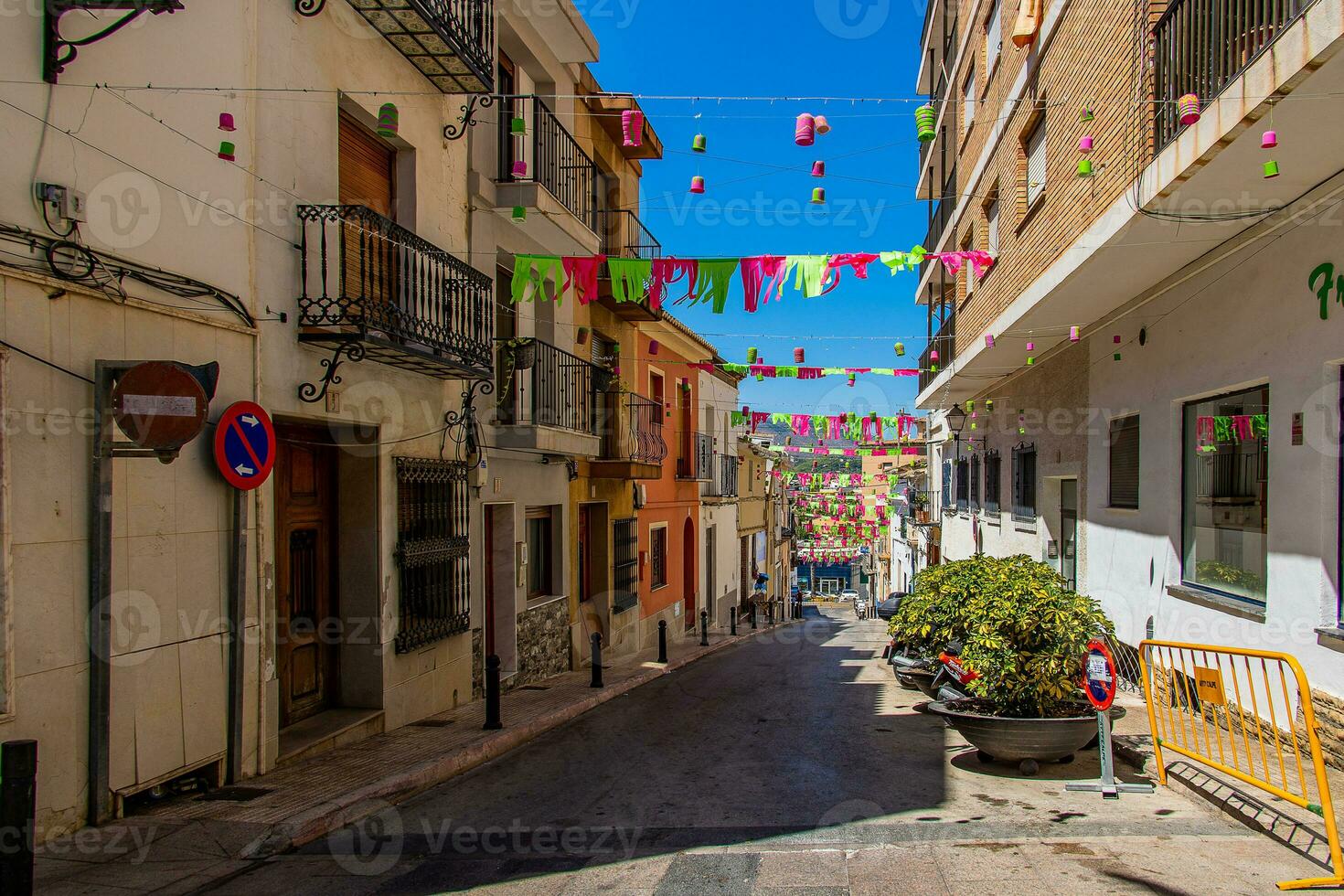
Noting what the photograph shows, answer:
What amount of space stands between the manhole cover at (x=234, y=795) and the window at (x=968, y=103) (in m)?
14.3

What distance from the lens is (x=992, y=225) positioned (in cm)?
1435

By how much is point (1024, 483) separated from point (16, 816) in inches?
575

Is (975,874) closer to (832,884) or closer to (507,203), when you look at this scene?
(832,884)

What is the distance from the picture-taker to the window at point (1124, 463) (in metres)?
10.4

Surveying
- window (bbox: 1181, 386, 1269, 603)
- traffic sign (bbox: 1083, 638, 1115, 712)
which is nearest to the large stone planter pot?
traffic sign (bbox: 1083, 638, 1115, 712)

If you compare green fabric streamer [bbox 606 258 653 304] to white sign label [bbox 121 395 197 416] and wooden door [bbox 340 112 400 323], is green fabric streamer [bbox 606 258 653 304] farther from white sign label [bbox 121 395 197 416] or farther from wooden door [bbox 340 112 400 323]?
white sign label [bbox 121 395 197 416]

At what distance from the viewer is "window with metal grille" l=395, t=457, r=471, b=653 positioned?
351 inches

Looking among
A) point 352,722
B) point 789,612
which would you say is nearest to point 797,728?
point 352,722

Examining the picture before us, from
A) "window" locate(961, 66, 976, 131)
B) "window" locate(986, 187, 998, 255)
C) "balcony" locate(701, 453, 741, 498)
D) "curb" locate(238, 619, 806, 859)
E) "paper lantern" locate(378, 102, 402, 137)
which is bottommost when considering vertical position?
"curb" locate(238, 619, 806, 859)

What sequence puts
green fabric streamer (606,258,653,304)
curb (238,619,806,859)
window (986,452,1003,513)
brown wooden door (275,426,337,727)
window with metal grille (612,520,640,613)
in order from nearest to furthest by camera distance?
curb (238,619,806,859) → brown wooden door (275,426,337,727) → green fabric streamer (606,258,653,304) → window with metal grille (612,520,640,613) → window (986,452,1003,513)

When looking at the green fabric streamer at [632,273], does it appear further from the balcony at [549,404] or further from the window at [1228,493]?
the window at [1228,493]

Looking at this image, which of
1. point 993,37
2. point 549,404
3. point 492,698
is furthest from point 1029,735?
point 993,37

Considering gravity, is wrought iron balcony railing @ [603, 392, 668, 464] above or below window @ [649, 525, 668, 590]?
above

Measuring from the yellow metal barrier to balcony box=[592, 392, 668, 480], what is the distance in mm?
8657
